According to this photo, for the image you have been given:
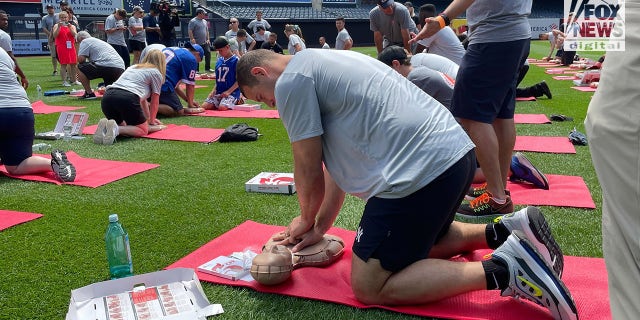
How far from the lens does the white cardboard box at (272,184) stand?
377 centimetres

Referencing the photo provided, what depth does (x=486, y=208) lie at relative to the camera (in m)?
3.17

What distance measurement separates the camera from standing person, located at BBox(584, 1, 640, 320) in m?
0.88

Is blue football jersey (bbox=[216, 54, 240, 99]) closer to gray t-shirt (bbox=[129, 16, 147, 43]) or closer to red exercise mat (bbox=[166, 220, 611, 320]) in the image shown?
gray t-shirt (bbox=[129, 16, 147, 43])

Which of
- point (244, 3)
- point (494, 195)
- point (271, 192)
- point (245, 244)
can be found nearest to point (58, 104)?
point (271, 192)

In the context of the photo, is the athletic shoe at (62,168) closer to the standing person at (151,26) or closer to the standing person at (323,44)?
the standing person at (151,26)

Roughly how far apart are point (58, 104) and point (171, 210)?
6625 mm

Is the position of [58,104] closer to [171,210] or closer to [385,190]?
[171,210]

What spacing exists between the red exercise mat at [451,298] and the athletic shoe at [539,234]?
0.17m

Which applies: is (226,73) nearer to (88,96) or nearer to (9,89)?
(88,96)

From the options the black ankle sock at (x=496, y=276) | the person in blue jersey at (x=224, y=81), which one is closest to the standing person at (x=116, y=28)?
the person in blue jersey at (x=224, y=81)

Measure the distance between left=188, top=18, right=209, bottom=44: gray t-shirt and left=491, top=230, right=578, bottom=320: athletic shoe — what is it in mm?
13684

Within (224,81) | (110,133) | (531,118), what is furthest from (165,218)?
(224,81)

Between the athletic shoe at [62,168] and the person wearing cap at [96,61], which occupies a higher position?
the person wearing cap at [96,61]

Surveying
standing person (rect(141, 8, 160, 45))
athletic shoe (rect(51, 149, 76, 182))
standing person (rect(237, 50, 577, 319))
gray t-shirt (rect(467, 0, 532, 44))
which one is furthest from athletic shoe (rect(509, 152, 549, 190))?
standing person (rect(141, 8, 160, 45))
